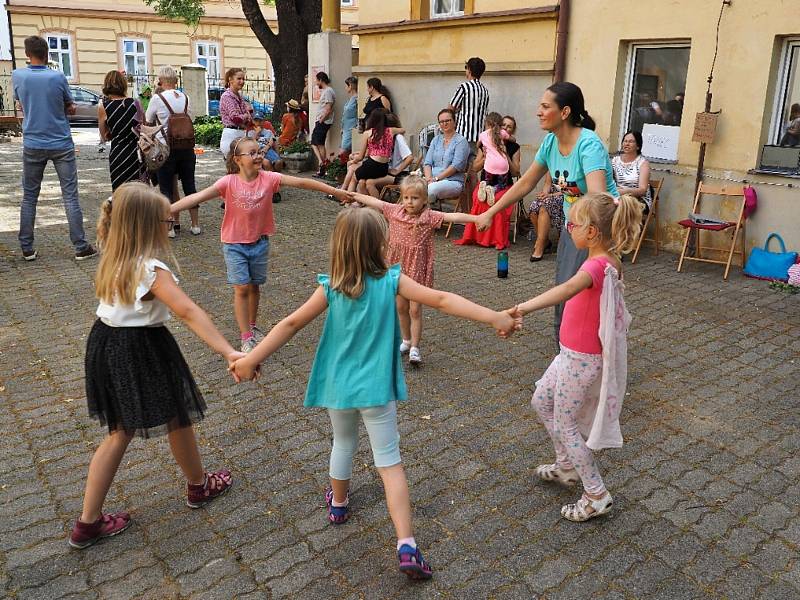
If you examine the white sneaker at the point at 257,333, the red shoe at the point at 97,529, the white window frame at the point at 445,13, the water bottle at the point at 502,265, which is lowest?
the red shoe at the point at 97,529

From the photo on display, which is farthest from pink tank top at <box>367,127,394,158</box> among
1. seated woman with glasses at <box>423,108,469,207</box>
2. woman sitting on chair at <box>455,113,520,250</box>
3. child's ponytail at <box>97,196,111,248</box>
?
child's ponytail at <box>97,196,111,248</box>

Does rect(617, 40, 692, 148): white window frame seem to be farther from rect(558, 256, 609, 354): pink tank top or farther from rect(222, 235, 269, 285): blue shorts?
rect(558, 256, 609, 354): pink tank top

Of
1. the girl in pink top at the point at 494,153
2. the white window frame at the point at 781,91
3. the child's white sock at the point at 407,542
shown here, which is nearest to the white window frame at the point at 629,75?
the white window frame at the point at 781,91

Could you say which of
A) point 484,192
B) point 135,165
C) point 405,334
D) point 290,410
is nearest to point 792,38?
point 484,192

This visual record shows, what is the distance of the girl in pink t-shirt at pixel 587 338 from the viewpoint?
3.49 metres

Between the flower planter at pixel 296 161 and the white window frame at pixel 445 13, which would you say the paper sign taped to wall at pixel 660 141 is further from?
the flower planter at pixel 296 161

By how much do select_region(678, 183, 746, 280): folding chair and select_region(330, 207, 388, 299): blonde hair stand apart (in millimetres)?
6192

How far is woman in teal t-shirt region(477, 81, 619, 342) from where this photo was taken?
183 inches

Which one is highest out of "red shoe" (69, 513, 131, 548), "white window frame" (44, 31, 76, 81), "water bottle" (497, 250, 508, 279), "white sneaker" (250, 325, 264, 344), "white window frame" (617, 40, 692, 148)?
"white window frame" (44, 31, 76, 81)

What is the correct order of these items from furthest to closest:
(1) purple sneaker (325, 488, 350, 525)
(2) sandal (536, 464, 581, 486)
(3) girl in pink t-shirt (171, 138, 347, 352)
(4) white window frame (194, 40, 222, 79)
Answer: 1. (4) white window frame (194, 40, 222, 79)
2. (3) girl in pink t-shirt (171, 138, 347, 352)
3. (2) sandal (536, 464, 581, 486)
4. (1) purple sneaker (325, 488, 350, 525)

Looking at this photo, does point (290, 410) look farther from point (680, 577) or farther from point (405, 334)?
point (680, 577)

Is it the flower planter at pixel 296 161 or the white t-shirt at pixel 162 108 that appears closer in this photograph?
the white t-shirt at pixel 162 108

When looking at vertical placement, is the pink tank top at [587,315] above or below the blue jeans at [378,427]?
above

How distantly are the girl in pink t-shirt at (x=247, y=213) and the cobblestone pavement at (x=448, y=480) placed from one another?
0.65m
